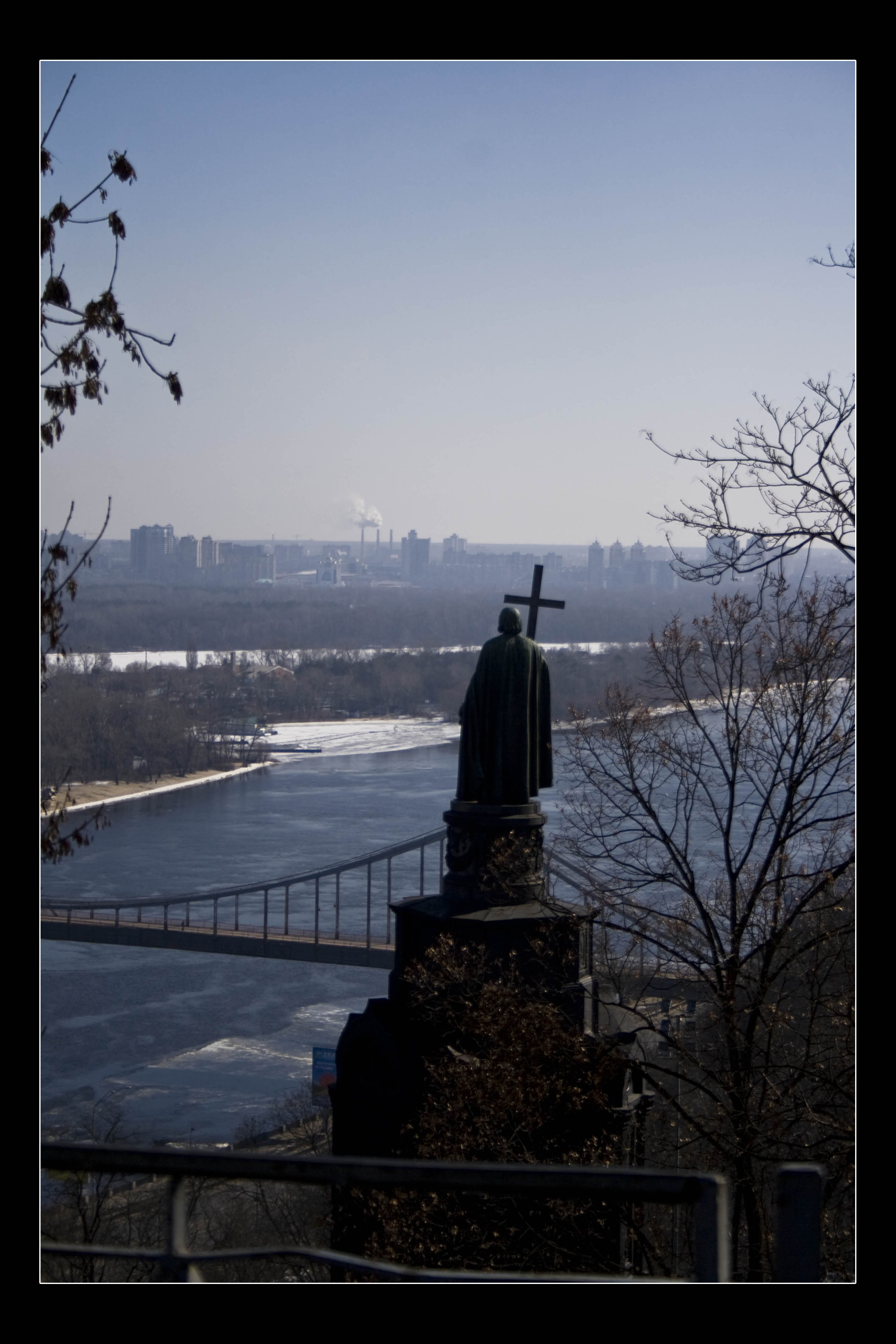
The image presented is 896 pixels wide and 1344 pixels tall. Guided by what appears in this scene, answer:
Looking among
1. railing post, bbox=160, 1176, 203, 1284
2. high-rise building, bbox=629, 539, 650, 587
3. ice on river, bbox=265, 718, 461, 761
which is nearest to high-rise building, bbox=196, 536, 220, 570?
ice on river, bbox=265, 718, 461, 761

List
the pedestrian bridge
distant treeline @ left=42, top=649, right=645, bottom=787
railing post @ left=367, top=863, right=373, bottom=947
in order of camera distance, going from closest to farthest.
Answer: railing post @ left=367, top=863, right=373, bottom=947 → the pedestrian bridge → distant treeline @ left=42, top=649, right=645, bottom=787

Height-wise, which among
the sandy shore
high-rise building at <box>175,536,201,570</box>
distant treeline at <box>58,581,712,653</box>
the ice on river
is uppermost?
high-rise building at <box>175,536,201,570</box>

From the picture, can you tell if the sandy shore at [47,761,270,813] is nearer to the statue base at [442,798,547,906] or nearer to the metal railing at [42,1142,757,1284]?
the statue base at [442,798,547,906]

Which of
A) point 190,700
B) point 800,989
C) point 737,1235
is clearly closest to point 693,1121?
point 737,1235

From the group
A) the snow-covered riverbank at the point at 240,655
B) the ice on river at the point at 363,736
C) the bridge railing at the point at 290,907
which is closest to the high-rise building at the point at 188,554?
the snow-covered riverbank at the point at 240,655

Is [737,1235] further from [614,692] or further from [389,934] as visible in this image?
[389,934]

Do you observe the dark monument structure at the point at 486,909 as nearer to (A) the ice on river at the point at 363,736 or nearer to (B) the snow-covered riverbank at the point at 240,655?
(A) the ice on river at the point at 363,736

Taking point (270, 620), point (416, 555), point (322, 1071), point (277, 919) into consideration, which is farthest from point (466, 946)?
point (416, 555)
